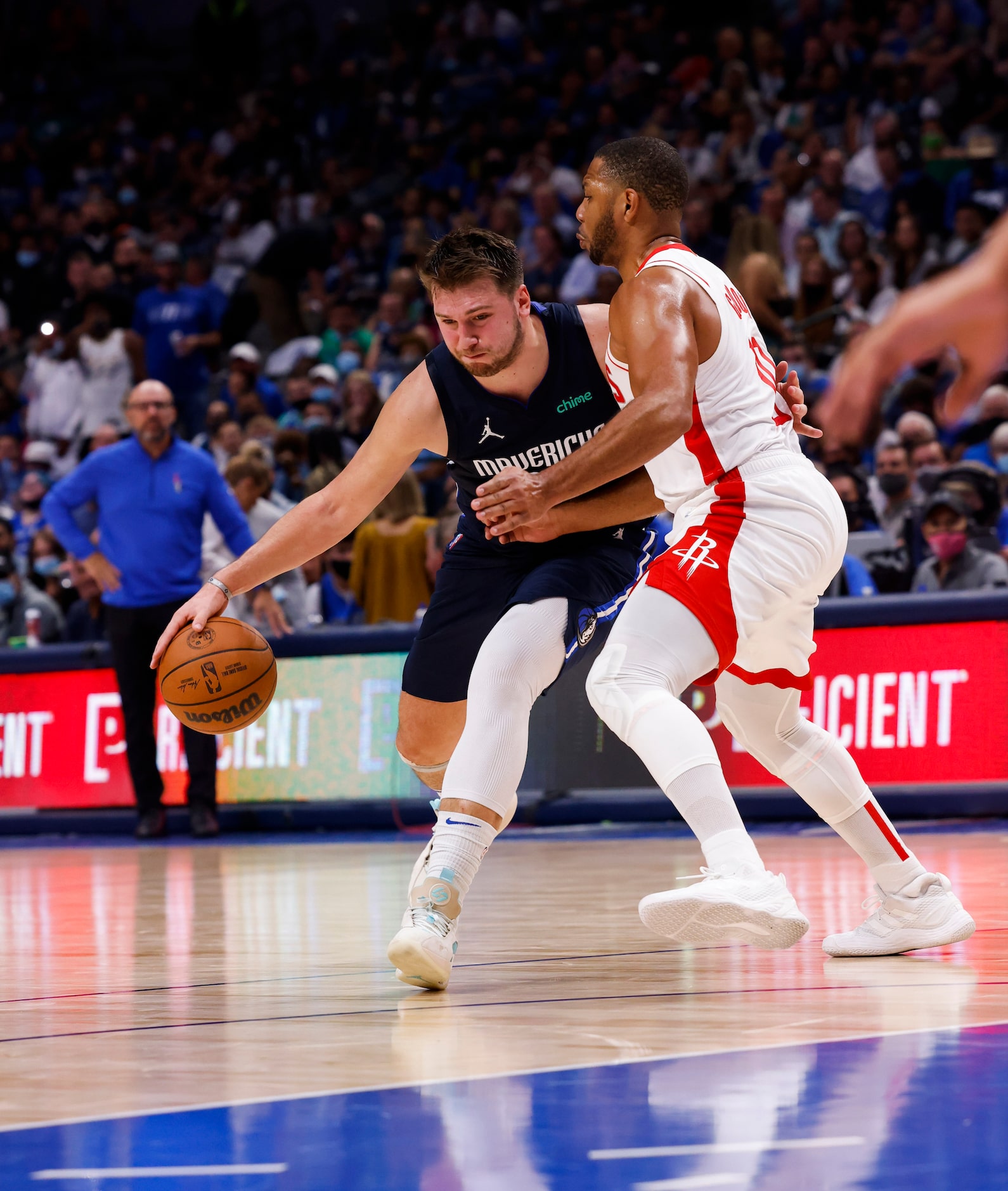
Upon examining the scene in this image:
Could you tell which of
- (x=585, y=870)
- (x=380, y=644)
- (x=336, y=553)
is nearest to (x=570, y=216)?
(x=336, y=553)

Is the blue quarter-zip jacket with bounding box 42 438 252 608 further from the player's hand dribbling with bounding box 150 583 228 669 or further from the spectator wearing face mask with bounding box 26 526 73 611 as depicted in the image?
the player's hand dribbling with bounding box 150 583 228 669

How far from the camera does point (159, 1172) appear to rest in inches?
85.7

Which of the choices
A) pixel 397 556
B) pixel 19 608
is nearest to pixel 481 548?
pixel 397 556

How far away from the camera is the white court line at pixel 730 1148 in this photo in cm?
216

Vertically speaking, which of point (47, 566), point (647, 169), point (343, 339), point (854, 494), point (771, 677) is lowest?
point (771, 677)

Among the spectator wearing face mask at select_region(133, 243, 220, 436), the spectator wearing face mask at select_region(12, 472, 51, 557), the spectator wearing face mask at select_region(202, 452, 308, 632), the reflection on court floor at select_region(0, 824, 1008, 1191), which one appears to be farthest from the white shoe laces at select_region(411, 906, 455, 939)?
the spectator wearing face mask at select_region(133, 243, 220, 436)

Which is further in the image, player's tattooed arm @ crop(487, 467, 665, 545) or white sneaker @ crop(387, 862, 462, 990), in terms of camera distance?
player's tattooed arm @ crop(487, 467, 665, 545)

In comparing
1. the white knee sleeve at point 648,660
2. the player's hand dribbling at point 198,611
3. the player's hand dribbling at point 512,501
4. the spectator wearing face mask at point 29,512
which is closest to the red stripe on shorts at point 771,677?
the white knee sleeve at point 648,660

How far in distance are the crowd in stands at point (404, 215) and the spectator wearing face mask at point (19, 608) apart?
3 cm

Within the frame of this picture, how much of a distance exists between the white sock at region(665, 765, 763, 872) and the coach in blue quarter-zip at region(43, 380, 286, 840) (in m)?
5.78

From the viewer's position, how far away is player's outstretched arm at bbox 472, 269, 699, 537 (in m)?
3.69

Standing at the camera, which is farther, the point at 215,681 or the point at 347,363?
the point at 347,363

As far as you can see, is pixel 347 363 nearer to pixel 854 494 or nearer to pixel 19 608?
pixel 19 608

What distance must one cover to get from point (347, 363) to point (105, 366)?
8.88 ft
